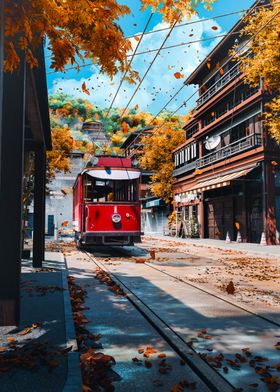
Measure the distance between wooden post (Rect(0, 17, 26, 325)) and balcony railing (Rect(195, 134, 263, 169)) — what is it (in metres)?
21.9

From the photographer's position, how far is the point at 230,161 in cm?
3039

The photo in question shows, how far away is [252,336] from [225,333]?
1.19 ft

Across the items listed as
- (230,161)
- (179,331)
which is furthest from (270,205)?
(179,331)

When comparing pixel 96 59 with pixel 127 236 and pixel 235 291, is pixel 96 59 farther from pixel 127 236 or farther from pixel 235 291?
pixel 127 236

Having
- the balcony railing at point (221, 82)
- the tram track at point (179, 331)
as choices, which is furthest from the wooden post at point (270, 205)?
the tram track at point (179, 331)

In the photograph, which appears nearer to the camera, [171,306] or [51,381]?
[51,381]

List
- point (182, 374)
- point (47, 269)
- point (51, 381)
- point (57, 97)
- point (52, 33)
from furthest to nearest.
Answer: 1. point (57, 97)
2. point (47, 269)
3. point (52, 33)
4. point (182, 374)
5. point (51, 381)

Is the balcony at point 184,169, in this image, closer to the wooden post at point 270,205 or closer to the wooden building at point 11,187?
the wooden post at point 270,205

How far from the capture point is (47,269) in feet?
40.3

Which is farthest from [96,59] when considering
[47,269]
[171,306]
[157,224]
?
[157,224]

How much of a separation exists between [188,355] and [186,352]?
0.10 m

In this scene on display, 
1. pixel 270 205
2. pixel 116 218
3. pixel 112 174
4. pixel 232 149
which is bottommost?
pixel 116 218

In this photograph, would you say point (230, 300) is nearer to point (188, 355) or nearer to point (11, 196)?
point (188, 355)

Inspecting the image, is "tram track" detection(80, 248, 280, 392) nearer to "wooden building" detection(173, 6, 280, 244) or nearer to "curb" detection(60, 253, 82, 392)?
"curb" detection(60, 253, 82, 392)
